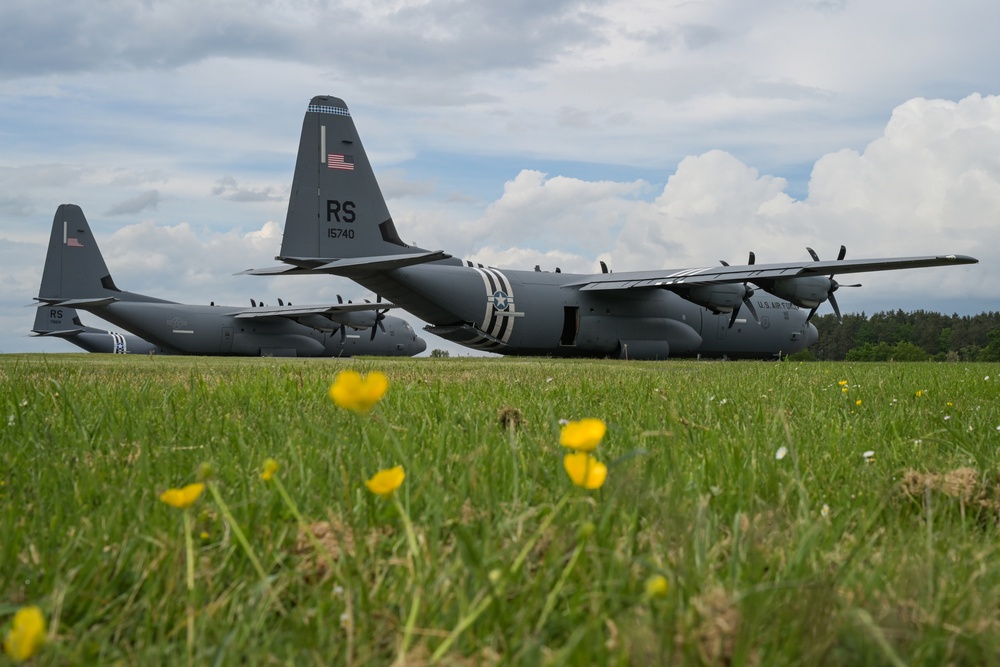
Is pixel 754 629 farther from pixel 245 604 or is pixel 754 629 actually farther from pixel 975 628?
pixel 245 604

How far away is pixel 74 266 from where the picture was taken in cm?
3412

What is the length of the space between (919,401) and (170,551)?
4.83m

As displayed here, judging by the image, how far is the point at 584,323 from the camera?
72.5ft

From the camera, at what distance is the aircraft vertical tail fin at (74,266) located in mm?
33656

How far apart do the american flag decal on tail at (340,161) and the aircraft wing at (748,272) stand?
647cm

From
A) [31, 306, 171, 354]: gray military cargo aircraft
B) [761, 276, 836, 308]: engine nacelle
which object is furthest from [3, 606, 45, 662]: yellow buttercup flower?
[31, 306, 171, 354]: gray military cargo aircraft

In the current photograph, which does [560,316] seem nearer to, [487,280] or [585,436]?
[487,280]

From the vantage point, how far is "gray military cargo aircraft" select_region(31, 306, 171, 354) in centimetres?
3969

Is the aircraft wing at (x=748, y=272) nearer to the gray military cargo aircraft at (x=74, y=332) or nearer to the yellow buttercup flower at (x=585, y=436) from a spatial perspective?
the yellow buttercup flower at (x=585, y=436)

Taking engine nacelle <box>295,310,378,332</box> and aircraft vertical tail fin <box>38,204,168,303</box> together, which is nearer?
engine nacelle <box>295,310,378,332</box>

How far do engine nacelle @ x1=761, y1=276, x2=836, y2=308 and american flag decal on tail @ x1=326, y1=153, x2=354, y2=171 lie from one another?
37.6ft

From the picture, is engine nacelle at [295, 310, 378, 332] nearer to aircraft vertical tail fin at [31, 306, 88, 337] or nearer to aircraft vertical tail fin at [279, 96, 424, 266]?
aircraft vertical tail fin at [279, 96, 424, 266]

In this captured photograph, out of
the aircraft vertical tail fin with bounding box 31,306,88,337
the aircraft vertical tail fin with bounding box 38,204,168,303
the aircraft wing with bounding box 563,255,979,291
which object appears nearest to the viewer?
the aircraft wing with bounding box 563,255,979,291

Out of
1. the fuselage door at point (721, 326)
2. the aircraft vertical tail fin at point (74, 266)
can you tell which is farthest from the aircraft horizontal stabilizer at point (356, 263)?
the aircraft vertical tail fin at point (74, 266)
